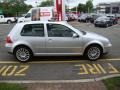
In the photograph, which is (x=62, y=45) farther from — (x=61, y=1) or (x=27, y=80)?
(x=61, y=1)

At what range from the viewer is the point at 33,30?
12.2m

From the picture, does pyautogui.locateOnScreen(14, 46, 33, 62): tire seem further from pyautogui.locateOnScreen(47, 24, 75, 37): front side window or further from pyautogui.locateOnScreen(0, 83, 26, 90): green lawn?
pyautogui.locateOnScreen(0, 83, 26, 90): green lawn

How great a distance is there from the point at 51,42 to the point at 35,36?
0.64 meters

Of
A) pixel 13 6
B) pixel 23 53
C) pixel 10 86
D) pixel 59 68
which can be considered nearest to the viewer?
pixel 10 86

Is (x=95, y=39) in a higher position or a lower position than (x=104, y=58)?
higher

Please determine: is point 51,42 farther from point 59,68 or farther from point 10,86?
point 10,86

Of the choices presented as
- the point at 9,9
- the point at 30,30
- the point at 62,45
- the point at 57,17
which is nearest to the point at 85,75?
the point at 62,45

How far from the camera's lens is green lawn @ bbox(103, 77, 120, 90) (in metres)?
7.84

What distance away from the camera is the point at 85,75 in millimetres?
9711

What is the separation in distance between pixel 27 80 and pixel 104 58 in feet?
14.7

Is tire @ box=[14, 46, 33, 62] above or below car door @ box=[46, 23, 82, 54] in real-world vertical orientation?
below

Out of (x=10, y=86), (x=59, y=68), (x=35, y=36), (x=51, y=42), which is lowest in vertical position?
(x=59, y=68)

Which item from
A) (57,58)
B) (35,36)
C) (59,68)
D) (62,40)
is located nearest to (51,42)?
(62,40)

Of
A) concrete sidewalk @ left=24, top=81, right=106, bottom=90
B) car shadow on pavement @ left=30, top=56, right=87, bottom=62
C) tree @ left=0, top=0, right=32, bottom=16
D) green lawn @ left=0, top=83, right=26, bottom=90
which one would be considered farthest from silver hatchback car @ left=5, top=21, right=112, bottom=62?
tree @ left=0, top=0, right=32, bottom=16
